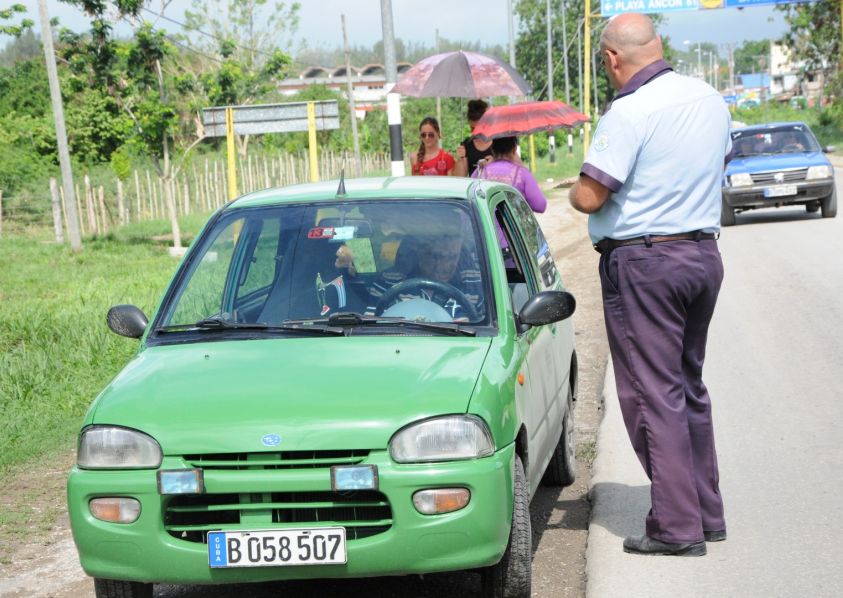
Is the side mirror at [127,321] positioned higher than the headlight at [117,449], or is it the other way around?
the side mirror at [127,321]

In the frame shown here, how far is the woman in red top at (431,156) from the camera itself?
1057 cm

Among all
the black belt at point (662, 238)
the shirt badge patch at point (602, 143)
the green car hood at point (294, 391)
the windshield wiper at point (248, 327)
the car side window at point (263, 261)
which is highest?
the shirt badge patch at point (602, 143)

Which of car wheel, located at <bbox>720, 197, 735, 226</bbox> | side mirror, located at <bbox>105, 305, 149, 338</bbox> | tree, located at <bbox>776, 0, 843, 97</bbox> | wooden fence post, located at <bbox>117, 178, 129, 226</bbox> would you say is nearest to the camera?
side mirror, located at <bbox>105, 305, 149, 338</bbox>

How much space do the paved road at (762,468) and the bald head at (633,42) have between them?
78.0 inches

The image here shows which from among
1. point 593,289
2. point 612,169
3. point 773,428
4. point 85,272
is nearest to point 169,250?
point 85,272

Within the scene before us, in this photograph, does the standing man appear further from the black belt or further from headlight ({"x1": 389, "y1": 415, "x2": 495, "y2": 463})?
headlight ({"x1": 389, "y1": 415, "x2": 495, "y2": 463})

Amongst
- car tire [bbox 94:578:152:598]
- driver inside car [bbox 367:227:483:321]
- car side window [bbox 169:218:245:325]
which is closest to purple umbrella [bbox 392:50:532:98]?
car side window [bbox 169:218:245:325]

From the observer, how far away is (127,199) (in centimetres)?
3550

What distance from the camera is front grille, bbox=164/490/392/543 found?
3.99m

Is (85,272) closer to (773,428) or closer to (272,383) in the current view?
(773,428)

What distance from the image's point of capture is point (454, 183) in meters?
5.71

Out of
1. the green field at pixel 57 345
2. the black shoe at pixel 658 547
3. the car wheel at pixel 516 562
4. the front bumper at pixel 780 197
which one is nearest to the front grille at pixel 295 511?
the car wheel at pixel 516 562

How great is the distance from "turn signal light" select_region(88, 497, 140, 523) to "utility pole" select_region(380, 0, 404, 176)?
352 inches

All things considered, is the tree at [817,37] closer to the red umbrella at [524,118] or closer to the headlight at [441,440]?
the red umbrella at [524,118]
